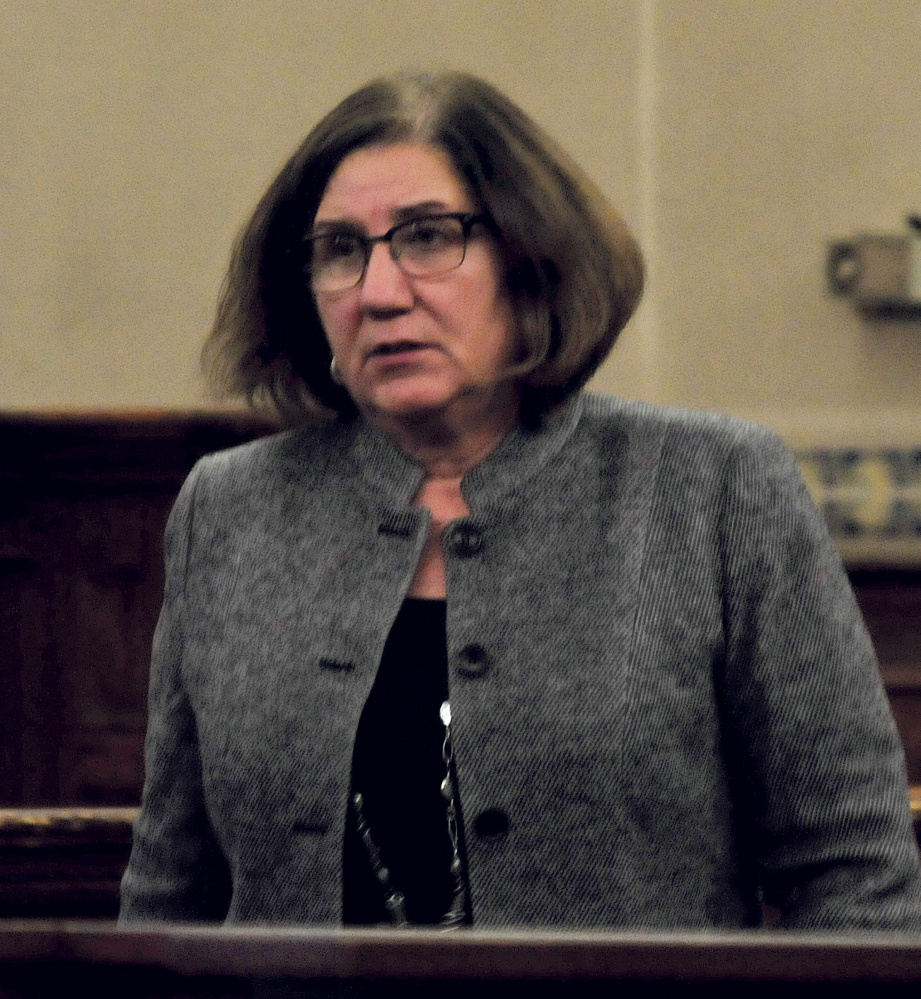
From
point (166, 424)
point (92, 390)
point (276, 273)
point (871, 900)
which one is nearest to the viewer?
point (871, 900)

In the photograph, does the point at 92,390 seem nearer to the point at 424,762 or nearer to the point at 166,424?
the point at 166,424

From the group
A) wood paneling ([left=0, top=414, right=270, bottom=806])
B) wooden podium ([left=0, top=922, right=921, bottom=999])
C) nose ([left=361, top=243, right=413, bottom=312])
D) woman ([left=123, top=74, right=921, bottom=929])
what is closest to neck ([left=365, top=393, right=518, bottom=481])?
woman ([left=123, top=74, right=921, bottom=929])

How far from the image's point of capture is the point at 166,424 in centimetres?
296

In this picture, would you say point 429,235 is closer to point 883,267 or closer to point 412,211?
point 412,211

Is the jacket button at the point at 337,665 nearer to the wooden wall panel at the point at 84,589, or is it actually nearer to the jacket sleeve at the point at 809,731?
the jacket sleeve at the point at 809,731

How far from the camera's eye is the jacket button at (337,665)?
1.37 meters

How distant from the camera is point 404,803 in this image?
4.33 ft

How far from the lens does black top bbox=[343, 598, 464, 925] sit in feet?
4.31

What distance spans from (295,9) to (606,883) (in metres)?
3.59

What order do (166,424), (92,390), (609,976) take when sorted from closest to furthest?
1. (609,976)
2. (166,424)
3. (92,390)

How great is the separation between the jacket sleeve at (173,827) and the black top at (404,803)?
0.20 metres

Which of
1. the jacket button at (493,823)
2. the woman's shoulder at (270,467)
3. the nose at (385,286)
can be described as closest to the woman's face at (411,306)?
the nose at (385,286)

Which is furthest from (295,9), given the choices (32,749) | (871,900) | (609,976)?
(609,976)

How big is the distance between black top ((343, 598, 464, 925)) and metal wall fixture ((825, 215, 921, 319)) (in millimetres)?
3037
